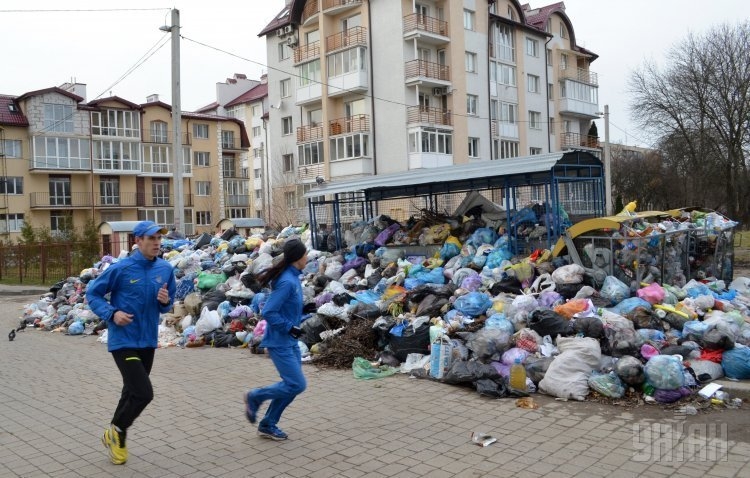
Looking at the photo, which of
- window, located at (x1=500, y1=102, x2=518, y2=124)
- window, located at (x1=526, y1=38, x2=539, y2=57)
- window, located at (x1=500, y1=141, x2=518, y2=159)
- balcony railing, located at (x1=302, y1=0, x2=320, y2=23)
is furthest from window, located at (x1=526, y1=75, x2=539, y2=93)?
balcony railing, located at (x1=302, y1=0, x2=320, y2=23)

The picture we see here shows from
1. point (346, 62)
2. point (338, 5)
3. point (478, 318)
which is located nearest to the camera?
point (478, 318)

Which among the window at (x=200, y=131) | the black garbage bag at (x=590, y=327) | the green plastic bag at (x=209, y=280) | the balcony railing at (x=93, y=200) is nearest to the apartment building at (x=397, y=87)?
the window at (x=200, y=131)

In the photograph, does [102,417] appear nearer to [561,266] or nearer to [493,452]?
[493,452]

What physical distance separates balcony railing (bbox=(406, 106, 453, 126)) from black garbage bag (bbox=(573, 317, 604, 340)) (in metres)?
27.8

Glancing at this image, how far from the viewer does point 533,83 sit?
4262cm

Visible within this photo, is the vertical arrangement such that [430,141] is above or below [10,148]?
below

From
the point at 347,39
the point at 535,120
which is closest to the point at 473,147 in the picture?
the point at 535,120

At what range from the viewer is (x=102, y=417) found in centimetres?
573

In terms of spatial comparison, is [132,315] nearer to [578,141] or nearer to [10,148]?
[578,141]

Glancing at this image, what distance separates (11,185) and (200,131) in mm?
15184

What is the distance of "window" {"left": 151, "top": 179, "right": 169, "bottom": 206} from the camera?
5062 centimetres

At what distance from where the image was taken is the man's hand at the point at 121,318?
4.27 m

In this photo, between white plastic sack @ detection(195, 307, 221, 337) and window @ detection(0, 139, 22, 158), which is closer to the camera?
white plastic sack @ detection(195, 307, 221, 337)

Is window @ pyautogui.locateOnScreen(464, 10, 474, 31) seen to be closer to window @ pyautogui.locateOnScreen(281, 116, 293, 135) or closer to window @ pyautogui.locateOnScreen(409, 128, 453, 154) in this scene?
window @ pyautogui.locateOnScreen(409, 128, 453, 154)
